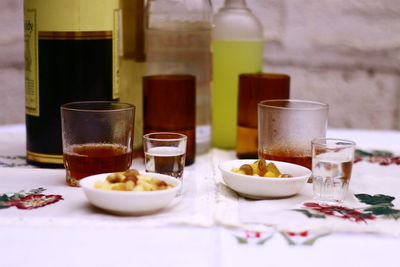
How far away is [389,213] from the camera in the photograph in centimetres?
75

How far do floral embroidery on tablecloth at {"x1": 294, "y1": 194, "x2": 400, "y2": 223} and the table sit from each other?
48 millimetres

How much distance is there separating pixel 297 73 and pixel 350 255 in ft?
3.57

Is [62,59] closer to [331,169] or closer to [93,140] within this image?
[93,140]

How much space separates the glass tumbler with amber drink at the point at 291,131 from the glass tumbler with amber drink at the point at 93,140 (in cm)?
19

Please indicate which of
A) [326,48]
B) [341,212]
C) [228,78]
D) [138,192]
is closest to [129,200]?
[138,192]

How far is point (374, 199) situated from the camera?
820 mm

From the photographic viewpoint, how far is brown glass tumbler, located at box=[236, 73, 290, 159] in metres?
1.05

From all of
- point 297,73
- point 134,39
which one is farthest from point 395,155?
point 297,73

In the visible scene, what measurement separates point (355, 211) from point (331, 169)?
0.06 m

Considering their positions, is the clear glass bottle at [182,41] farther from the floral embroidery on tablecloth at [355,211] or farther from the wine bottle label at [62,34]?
the floral embroidery on tablecloth at [355,211]

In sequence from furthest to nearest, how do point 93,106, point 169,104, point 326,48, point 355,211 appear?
point 326,48
point 169,104
point 93,106
point 355,211

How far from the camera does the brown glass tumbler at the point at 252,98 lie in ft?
3.44

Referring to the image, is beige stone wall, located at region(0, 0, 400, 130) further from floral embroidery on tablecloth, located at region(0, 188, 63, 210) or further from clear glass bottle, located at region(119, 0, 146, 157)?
floral embroidery on tablecloth, located at region(0, 188, 63, 210)

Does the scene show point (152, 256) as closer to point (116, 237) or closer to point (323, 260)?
point (116, 237)
